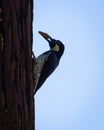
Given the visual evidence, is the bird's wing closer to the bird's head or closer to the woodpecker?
the woodpecker

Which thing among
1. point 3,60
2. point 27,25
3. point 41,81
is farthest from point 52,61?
point 3,60

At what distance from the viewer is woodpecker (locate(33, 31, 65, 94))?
6906 millimetres

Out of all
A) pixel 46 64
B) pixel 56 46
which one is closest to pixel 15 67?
pixel 46 64

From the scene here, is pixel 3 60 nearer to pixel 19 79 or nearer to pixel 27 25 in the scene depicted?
pixel 19 79

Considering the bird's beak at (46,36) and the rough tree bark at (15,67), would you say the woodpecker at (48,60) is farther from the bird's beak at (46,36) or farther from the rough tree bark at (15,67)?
the rough tree bark at (15,67)

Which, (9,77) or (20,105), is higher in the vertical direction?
(9,77)

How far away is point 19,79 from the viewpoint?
227 centimetres

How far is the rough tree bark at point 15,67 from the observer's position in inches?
81.0

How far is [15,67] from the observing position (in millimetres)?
2219

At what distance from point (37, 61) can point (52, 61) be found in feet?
1.98

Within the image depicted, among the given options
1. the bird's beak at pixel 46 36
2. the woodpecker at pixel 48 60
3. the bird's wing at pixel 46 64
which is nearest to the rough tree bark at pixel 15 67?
the woodpecker at pixel 48 60

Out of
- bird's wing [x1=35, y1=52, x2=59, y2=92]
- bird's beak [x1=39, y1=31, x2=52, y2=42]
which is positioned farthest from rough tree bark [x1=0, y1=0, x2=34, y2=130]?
bird's beak [x1=39, y1=31, x2=52, y2=42]

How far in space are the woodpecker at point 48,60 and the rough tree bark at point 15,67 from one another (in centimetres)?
362

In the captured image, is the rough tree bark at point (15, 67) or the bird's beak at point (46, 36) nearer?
the rough tree bark at point (15, 67)
